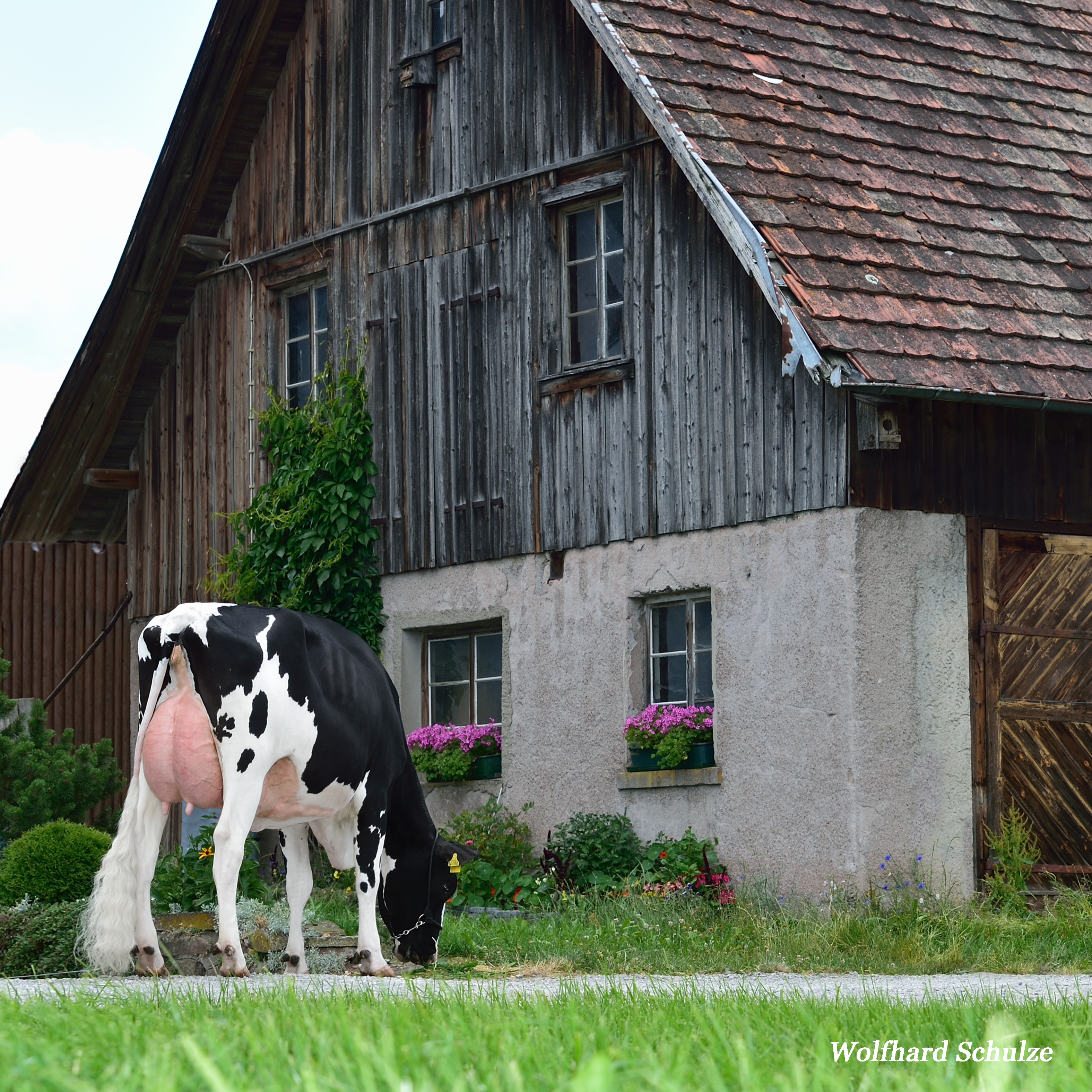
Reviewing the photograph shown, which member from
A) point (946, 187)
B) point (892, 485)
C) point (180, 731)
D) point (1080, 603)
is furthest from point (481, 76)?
point (180, 731)

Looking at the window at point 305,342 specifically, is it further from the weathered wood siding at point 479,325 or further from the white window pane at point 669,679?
the white window pane at point 669,679

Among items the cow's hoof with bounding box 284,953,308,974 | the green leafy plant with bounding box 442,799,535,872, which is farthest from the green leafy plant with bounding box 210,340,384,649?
the cow's hoof with bounding box 284,953,308,974

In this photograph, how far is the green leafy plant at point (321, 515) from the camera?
1551cm

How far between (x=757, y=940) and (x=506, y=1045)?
261 inches

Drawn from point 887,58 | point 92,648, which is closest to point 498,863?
point 887,58

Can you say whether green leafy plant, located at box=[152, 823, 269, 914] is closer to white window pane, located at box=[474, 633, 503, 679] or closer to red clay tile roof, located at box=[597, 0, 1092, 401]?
white window pane, located at box=[474, 633, 503, 679]

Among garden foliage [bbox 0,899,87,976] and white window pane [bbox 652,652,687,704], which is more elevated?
white window pane [bbox 652,652,687,704]

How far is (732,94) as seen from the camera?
12633 millimetres

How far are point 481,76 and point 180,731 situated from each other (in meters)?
7.69

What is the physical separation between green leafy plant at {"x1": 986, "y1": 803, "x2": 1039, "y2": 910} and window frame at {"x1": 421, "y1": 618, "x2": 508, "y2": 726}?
4.05 m

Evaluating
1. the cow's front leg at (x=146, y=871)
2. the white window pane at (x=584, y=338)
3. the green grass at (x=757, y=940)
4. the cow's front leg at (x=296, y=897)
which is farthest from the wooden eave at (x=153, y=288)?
the cow's front leg at (x=146, y=871)

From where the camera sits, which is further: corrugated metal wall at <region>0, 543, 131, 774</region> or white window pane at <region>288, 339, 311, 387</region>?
corrugated metal wall at <region>0, 543, 131, 774</region>

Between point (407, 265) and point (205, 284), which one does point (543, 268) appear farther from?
point (205, 284)

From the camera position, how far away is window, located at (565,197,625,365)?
13.9 metres
